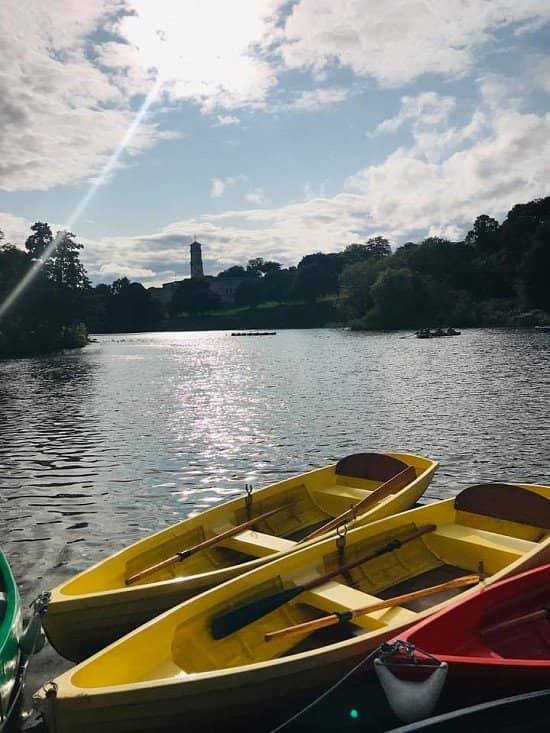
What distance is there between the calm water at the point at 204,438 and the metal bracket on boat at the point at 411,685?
527cm

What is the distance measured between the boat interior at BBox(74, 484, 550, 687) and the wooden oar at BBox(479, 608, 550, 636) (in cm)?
97

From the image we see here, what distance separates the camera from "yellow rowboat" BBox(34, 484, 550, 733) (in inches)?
241

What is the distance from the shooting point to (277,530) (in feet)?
40.7

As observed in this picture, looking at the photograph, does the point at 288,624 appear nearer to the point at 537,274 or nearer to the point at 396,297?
the point at 396,297

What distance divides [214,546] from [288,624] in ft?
9.09

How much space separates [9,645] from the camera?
289 inches

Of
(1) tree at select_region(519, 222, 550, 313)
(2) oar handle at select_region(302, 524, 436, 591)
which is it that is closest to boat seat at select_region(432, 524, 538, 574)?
(2) oar handle at select_region(302, 524, 436, 591)

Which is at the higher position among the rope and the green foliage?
the green foliage

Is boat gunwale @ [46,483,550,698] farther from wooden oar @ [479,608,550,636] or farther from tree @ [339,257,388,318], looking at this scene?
tree @ [339,257,388,318]

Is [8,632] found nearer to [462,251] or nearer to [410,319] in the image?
[410,319]

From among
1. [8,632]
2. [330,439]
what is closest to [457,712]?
[8,632]

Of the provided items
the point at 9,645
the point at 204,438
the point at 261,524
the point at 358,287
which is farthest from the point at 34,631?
the point at 358,287

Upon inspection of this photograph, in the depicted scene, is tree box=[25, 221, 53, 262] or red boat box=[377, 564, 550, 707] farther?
tree box=[25, 221, 53, 262]

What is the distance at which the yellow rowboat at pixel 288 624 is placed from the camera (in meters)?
6.13
